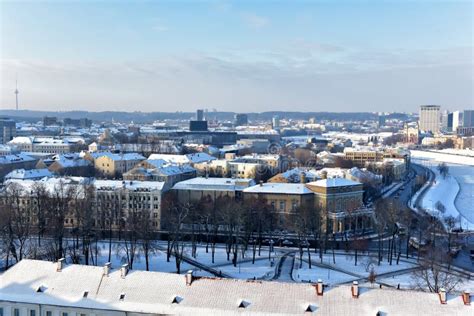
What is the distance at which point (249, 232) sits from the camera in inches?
2101

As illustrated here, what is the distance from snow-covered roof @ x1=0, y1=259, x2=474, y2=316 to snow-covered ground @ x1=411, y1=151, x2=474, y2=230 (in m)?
44.1

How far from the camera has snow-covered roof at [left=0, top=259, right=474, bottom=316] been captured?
2466 cm

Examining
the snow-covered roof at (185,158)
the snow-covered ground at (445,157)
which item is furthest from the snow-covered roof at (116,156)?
the snow-covered ground at (445,157)

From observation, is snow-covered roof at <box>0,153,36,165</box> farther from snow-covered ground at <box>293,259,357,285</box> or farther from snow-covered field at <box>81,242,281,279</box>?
snow-covered ground at <box>293,259,357,285</box>

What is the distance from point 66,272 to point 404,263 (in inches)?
1174

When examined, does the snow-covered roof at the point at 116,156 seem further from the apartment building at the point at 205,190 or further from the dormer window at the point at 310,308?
the dormer window at the point at 310,308

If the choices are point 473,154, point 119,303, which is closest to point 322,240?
point 119,303

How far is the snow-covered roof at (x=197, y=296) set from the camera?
24.7 m

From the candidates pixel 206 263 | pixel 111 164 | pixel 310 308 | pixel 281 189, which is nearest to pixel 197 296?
pixel 310 308

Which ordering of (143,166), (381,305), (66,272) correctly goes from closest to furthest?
(381,305), (66,272), (143,166)

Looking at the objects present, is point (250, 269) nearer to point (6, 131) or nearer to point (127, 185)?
point (127, 185)

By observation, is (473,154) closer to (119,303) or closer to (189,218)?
(189,218)

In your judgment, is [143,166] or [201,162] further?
[201,162]

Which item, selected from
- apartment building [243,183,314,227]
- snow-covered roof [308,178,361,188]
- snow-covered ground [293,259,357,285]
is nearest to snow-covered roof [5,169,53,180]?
apartment building [243,183,314,227]
